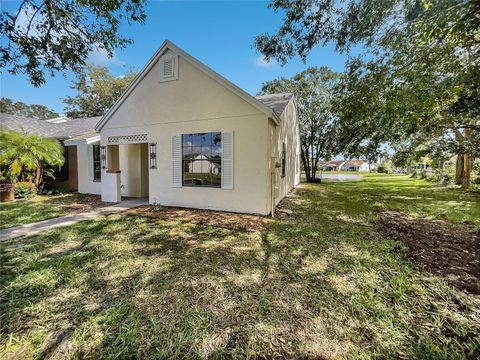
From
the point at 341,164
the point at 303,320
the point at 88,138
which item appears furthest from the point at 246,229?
the point at 341,164

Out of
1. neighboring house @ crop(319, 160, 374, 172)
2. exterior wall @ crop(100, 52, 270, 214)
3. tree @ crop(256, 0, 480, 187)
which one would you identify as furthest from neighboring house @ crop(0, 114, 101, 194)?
neighboring house @ crop(319, 160, 374, 172)

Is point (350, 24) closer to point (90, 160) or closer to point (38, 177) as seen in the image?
point (90, 160)

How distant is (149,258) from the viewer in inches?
156

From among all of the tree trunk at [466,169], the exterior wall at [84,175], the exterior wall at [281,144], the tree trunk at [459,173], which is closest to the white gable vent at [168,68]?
the exterior wall at [281,144]

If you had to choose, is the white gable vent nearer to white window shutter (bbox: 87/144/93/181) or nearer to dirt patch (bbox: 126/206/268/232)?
dirt patch (bbox: 126/206/268/232)

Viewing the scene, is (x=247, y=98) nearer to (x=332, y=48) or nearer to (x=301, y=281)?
(x=332, y=48)

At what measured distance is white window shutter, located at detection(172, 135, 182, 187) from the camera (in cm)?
783

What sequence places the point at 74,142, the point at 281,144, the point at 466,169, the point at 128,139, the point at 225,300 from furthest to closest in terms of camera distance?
A: the point at 466,169, the point at 74,142, the point at 281,144, the point at 128,139, the point at 225,300

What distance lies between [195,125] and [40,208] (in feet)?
21.2

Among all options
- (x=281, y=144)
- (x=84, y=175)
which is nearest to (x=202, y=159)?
(x=281, y=144)

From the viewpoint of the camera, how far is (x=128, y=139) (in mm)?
8695

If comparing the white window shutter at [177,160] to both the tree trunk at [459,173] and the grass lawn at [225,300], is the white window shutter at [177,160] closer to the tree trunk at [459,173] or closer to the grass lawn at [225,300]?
the grass lawn at [225,300]

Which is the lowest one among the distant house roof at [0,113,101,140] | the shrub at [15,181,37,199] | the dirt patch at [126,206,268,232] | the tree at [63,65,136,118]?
the dirt patch at [126,206,268,232]

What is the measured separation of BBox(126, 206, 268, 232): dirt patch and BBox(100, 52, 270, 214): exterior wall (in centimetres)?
37
